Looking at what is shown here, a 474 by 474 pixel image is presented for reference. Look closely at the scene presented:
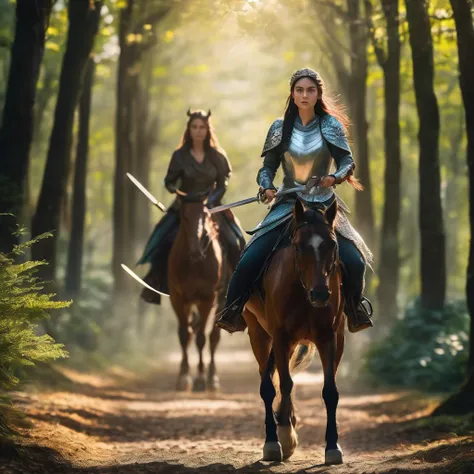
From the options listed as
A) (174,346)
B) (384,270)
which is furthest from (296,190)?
(174,346)

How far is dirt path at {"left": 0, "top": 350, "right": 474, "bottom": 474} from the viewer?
944 centimetres

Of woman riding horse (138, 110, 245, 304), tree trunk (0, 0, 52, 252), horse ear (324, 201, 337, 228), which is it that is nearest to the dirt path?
horse ear (324, 201, 337, 228)

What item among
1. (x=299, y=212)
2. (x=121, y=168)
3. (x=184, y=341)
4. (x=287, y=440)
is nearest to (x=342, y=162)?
(x=299, y=212)

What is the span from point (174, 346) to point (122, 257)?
20.0m

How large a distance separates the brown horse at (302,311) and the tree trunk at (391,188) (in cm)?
1354

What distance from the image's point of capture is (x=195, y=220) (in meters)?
17.1

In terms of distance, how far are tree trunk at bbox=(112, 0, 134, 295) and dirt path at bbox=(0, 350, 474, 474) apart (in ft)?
25.2

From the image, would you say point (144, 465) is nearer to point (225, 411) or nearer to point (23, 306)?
point (23, 306)

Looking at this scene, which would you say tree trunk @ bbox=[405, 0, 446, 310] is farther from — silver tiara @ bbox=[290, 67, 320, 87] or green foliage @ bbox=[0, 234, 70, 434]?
green foliage @ bbox=[0, 234, 70, 434]

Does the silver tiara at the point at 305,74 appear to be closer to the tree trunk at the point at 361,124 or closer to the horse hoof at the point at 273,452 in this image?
the horse hoof at the point at 273,452

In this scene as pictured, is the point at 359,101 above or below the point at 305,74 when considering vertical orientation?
above

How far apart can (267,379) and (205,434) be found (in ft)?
11.7

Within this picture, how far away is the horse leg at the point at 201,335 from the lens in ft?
60.1

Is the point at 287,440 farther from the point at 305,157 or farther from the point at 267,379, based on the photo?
the point at 305,157
